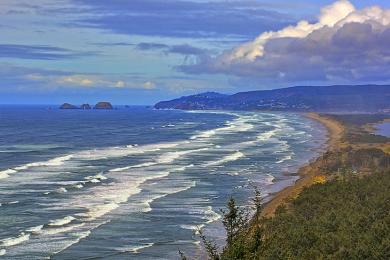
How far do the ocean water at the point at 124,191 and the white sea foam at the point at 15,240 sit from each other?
61mm

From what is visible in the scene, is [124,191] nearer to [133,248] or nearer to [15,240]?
[15,240]

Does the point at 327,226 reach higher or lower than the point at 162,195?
higher

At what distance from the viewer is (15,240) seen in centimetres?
3819

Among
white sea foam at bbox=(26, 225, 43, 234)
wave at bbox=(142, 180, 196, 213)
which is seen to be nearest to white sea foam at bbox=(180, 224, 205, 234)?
wave at bbox=(142, 180, 196, 213)

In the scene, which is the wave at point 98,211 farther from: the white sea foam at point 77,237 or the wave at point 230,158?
the wave at point 230,158

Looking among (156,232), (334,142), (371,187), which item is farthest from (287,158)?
(156,232)

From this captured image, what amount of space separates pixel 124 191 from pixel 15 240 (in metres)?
18.1

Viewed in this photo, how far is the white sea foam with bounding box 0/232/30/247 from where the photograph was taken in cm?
→ 3744

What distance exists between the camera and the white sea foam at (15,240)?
37.4m

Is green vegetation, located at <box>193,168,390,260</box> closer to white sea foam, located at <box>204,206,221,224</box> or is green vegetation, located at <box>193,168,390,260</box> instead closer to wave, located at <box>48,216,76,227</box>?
white sea foam, located at <box>204,206,221,224</box>

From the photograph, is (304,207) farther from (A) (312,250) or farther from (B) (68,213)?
(B) (68,213)

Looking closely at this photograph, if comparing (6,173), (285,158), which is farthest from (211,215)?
(285,158)

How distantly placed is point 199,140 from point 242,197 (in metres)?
63.8

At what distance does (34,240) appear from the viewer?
126 ft
